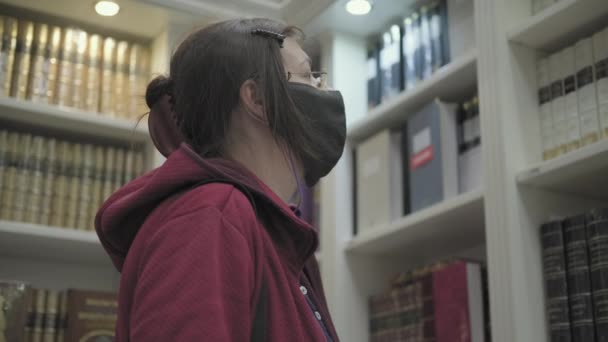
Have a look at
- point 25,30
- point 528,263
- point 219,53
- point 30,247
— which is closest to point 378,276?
point 528,263

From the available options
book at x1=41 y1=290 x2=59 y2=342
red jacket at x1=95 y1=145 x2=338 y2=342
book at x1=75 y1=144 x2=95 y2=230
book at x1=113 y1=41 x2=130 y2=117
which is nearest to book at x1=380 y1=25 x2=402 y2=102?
book at x1=113 y1=41 x2=130 y2=117

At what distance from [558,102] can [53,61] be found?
1.49 metres

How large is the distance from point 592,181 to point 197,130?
104 centimetres

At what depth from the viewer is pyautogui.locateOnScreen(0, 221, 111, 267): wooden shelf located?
241cm

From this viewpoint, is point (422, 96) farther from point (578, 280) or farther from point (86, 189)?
point (86, 189)

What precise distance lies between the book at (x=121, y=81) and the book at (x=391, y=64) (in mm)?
798

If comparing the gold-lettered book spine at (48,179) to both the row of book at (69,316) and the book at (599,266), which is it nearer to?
the row of book at (69,316)

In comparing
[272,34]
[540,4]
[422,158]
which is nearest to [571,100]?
[540,4]

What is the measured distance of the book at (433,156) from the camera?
232 centimetres

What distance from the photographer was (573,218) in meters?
1.91

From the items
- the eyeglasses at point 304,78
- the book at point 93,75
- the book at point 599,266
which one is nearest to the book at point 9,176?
the book at point 93,75

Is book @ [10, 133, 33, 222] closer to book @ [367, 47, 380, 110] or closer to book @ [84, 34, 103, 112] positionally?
book @ [84, 34, 103, 112]

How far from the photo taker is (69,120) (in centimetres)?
259

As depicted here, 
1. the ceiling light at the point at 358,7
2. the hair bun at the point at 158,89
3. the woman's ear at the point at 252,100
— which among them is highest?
the ceiling light at the point at 358,7
